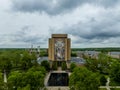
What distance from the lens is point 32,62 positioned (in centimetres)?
5631

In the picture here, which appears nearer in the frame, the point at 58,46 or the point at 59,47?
the point at 58,46

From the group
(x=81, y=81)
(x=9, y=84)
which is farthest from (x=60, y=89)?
(x=9, y=84)

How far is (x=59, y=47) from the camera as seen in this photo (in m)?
68.4

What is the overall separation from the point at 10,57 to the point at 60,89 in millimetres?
26849

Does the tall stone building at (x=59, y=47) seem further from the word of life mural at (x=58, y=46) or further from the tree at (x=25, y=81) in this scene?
the tree at (x=25, y=81)

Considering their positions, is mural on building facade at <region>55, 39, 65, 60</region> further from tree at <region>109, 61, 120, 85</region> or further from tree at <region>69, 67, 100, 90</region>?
tree at <region>69, 67, 100, 90</region>

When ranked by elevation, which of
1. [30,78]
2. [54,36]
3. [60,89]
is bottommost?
[60,89]

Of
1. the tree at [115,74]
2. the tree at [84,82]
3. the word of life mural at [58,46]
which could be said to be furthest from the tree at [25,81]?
the word of life mural at [58,46]

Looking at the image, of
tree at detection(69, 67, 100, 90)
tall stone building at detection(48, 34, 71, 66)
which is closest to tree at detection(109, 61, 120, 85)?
tree at detection(69, 67, 100, 90)

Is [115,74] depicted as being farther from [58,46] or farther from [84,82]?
[58,46]

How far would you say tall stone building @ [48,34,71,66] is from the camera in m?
68.1

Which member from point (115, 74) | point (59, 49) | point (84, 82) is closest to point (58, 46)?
point (59, 49)

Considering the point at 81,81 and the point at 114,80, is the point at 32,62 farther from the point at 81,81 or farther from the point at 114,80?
the point at 81,81

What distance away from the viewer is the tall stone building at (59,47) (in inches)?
2680
